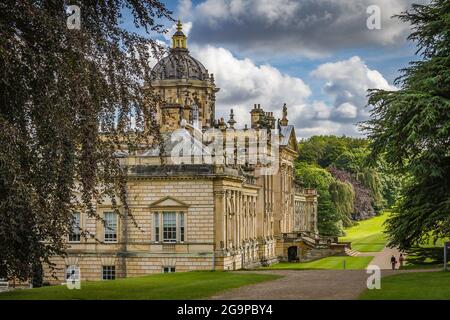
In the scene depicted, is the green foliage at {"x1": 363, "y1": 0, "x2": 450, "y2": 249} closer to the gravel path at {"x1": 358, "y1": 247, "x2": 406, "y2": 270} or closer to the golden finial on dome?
the gravel path at {"x1": 358, "y1": 247, "x2": 406, "y2": 270}

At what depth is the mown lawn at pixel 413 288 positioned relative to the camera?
1752 centimetres

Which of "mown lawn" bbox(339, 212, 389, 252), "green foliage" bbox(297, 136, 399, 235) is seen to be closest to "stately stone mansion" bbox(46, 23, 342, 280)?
"mown lawn" bbox(339, 212, 389, 252)

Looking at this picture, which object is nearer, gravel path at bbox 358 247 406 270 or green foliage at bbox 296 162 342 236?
gravel path at bbox 358 247 406 270

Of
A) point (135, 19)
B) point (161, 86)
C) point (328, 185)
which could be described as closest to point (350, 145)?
point (328, 185)

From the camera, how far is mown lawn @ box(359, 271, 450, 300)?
17516 millimetres

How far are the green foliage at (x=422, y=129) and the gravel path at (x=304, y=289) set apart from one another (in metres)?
4.26

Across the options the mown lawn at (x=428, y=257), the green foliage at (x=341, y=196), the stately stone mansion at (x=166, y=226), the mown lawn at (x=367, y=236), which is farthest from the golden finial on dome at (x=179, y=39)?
the mown lawn at (x=428, y=257)

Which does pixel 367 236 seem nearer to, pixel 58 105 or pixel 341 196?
pixel 341 196

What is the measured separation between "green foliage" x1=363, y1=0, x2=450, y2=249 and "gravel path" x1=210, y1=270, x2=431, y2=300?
14.0 ft

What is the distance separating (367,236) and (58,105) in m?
82.8

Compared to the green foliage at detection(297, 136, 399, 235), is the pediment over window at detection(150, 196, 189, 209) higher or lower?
lower

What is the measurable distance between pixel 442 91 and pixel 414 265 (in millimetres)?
9524

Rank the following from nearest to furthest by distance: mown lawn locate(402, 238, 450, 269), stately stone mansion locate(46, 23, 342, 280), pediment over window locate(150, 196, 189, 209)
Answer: mown lawn locate(402, 238, 450, 269) → stately stone mansion locate(46, 23, 342, 280) → pediment over window locate(150, 196, 189, 209)
